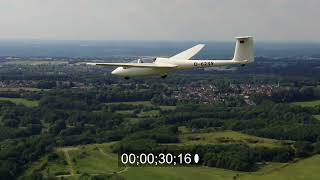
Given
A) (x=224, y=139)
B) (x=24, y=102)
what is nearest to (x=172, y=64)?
(x=224, y=139)

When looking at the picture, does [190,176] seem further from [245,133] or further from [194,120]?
[194,120]

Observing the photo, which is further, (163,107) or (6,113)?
(163,107)

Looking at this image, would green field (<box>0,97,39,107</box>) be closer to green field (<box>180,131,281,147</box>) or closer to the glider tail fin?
green field (<box>180,131,281,147</box>)

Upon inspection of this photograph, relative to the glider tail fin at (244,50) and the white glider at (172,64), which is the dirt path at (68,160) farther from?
the glider tail fin at (244,50)

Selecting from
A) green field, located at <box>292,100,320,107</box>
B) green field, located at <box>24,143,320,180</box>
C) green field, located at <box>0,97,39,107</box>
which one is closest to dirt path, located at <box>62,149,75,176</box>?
green field, located at <box>24,143,320,180</box>

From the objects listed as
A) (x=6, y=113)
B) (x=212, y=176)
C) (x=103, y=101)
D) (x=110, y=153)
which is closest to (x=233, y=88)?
(x=103, y=101)

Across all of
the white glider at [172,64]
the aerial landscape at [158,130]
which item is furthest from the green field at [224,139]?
the white glider at [172,64]

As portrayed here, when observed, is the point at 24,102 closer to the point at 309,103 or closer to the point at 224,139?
the point at 224,139
